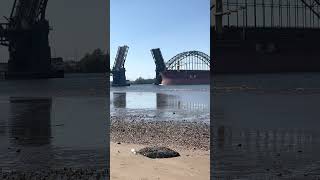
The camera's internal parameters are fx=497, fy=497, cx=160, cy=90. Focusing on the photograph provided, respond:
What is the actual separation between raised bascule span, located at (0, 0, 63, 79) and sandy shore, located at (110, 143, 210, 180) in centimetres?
430

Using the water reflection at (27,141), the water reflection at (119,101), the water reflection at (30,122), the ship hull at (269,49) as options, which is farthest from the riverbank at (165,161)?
the water reflection at (119,101)

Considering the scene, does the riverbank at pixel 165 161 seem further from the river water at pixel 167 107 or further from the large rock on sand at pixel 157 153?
the river water at pixel 167 107

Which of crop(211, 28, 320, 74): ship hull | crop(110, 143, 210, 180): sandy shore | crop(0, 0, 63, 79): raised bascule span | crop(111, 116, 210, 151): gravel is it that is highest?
crop(211, 28, 320, 74): ship hull

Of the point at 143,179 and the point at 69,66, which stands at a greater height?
the point at 69,66

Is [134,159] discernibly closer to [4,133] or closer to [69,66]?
[69,66]

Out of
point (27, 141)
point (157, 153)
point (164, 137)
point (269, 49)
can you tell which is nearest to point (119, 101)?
point (269, 49)

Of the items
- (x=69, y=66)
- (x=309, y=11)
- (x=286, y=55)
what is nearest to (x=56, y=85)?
(x=69, y=66)

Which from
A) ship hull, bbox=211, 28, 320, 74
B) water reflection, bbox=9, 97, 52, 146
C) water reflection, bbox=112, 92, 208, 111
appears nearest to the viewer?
water reflection, bbox=9, 97, 52, 146

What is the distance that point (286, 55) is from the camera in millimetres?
56469

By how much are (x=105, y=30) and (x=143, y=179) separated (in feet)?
8.39

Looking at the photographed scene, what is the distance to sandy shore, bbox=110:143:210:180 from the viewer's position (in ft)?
26.8

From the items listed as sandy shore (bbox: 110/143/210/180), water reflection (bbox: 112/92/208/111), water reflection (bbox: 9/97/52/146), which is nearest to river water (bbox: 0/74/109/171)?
water reflection (bbox: 9/97/52/146)

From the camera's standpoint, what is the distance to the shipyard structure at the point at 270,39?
112 feet

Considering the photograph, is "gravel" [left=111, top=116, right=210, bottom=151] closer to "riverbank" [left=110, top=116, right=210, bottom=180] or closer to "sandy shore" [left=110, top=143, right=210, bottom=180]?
"riverbank" [left=110, top=116, right=210, bottom=180]
